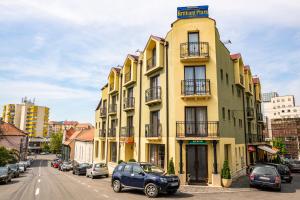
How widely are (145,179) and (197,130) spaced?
622 cm

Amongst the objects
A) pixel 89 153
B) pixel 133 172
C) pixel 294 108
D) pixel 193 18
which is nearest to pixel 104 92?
pixel 89 153

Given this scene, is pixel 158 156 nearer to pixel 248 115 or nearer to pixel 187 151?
pixel 187 151

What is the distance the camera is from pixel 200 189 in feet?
51.7

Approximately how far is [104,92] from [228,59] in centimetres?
1904

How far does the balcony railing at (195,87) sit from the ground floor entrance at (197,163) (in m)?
4.16

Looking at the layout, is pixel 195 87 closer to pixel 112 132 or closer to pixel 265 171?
pixel 265 171

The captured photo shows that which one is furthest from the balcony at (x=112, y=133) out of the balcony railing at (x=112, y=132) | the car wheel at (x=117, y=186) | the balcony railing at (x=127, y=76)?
the car wheel at (x=117, y=186)

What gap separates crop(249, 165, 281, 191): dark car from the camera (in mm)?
15258

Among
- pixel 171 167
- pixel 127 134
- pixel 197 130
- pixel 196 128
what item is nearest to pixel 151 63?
pixel 196 128

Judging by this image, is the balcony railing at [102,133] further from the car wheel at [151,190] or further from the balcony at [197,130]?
the car wheel at [151,190]

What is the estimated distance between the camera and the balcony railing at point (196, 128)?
696 inches

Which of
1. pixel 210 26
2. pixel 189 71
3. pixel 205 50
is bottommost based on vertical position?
pixel 189 71

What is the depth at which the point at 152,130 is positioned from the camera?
70.2 feet

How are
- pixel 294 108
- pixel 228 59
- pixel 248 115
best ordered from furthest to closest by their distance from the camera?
pixel 294 108
pixel 248 115
pixel 228 59
